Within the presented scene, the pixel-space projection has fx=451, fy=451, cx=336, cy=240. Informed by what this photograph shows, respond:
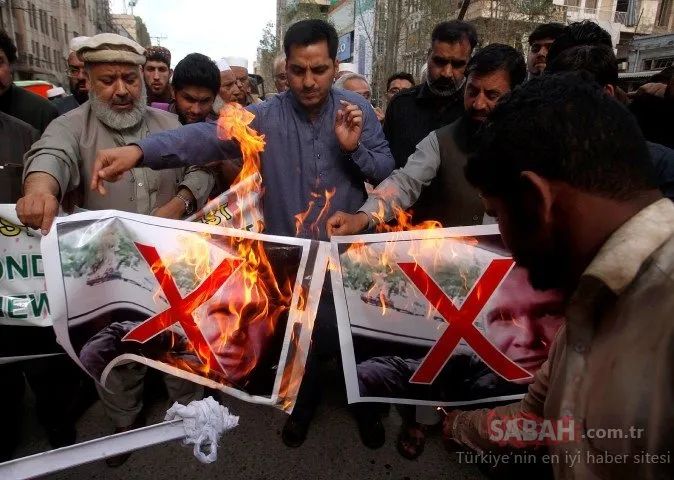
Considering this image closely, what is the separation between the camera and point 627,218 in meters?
0.95

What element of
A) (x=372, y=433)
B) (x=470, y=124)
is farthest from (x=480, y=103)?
(x=372, y=433)

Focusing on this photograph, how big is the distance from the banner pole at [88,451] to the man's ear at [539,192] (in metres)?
1.27

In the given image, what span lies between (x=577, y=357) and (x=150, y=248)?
1986mm

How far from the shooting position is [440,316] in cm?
237

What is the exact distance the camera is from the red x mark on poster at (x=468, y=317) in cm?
234

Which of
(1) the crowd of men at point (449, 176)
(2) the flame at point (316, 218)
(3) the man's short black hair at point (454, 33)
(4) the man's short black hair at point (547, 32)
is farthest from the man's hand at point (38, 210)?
(4) the man's short black hair at point (547, 32)

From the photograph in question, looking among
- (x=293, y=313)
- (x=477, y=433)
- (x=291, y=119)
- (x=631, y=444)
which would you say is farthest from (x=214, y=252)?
(x=631, y=444)

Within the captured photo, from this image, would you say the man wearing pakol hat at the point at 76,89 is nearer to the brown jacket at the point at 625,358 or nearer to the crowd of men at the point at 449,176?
the crowd of men at the point at 449,176

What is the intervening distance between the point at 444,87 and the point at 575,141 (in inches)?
102

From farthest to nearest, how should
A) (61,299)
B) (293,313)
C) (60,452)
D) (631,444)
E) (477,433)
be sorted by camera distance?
(293,313), (61,299), (477,433), (60,452), (631,444)

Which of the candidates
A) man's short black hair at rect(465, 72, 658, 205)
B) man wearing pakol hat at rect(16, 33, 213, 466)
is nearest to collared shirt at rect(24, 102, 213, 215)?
man wearing pakol hat at rect(16, 33, 213, 466)

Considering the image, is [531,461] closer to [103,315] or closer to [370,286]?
[370,286]

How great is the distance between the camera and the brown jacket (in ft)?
2.71

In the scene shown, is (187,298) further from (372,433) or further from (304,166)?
(372,433)
